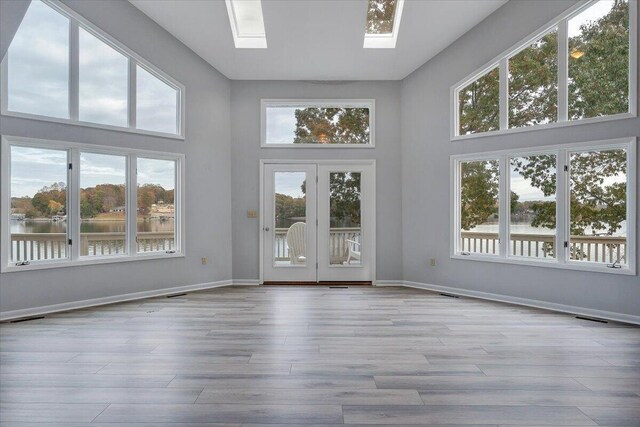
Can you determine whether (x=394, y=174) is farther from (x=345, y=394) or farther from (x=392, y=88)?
(x=345, y=394)

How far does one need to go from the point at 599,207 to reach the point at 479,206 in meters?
1.44

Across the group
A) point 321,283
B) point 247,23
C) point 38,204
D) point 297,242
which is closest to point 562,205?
point 321,283

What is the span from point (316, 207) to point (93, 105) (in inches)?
137

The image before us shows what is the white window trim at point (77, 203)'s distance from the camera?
427 centimetres

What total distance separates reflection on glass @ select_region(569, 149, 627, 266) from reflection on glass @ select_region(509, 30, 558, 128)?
0.72m

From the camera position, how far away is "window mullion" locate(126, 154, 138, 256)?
17.6 ft

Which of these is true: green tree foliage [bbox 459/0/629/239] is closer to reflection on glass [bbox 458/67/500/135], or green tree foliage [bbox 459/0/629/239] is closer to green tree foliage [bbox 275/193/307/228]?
reflection on glass [bbox 458/67/500/135]

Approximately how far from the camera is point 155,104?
5.61 metres

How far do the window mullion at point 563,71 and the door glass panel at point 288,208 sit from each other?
12.2 feet

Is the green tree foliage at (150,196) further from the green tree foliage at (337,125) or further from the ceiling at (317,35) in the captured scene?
the green tree foliage at (337,125)

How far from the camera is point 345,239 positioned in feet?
21.3

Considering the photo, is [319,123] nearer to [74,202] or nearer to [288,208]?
[288,208]

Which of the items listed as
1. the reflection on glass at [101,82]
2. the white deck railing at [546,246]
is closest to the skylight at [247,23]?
the reflection on glass at [101,82]

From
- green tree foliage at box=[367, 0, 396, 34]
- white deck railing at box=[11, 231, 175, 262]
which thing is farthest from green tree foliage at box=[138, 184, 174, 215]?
green tree foliage at box=[367, 0, 396, 34]
